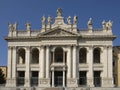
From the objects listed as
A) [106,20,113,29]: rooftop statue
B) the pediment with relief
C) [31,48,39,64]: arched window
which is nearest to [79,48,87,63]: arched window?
the pediment with relief

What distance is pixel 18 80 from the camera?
64.6 meters

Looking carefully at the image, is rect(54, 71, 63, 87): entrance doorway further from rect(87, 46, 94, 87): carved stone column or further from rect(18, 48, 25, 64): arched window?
rect(18, 48, 25, 64): arched window

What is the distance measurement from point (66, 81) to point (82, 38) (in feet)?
29.2

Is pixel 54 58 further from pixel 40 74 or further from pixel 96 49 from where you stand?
pixel 96 49

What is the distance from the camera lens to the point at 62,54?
65062mm

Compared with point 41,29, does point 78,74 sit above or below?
below

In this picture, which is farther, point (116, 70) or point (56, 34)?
point (116, 70)

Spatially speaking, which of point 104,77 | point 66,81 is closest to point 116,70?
point 104,77

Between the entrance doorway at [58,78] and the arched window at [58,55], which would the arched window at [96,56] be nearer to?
the arched window at [58,55]

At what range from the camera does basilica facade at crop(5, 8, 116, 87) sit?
204 ft

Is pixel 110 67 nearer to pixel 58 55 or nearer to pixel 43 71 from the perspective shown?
pixel 58 55

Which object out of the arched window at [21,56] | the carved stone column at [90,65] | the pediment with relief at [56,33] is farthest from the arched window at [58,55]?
the arched window at [21,56]

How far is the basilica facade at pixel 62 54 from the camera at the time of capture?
62.2m

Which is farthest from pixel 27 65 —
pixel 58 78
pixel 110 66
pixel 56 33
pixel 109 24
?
pixel 109 24
